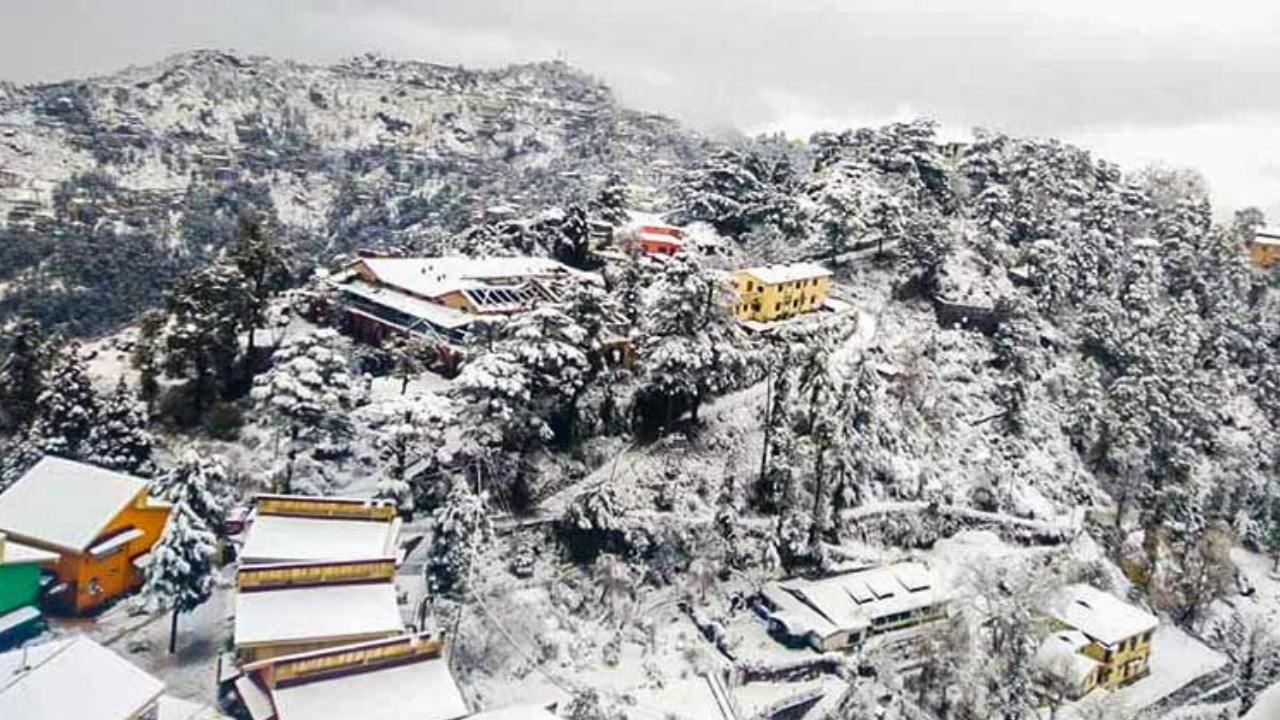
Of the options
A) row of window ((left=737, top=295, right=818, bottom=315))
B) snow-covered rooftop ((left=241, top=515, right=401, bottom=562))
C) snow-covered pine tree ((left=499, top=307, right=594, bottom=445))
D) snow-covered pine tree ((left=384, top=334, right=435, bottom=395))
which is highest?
row of window ((left=737, top=295, right=818, bottom=315))

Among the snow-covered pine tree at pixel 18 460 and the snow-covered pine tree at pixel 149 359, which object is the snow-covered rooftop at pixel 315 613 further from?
the snow-covered pine tree at pixel 149 359

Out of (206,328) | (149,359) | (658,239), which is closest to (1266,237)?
(658,239)

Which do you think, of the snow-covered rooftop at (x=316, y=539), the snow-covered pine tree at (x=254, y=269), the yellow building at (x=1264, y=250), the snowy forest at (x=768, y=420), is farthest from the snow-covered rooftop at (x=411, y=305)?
the yellow building at (x=1264, y=250)

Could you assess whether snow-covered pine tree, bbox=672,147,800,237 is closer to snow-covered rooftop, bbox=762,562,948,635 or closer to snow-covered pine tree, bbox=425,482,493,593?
snow-covered rooftop, bbox=762,562,948,635

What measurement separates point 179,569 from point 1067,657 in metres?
26.8

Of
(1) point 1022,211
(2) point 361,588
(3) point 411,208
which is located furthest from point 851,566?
(3) point 411,208

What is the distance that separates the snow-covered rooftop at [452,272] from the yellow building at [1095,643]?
73.8 feet

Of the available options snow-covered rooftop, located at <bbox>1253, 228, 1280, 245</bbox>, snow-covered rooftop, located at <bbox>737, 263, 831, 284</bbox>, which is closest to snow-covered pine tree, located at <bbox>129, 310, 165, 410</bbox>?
snow-covered rooftop, located at <bbox>737, 263, 831, 284</bbox>

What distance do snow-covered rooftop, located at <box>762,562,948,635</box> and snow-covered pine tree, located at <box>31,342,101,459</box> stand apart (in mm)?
22038

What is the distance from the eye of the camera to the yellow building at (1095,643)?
32.0 metres

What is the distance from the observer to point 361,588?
966 inches

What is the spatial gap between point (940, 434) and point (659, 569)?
1597cm

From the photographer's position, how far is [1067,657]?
32.0 metres

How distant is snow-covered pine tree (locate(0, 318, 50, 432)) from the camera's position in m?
31.4
